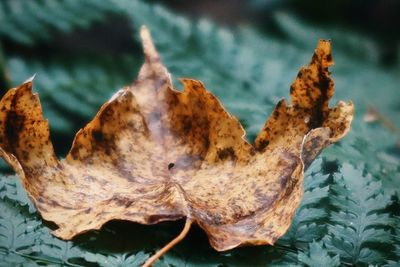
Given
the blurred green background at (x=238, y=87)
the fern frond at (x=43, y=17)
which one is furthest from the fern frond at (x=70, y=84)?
the fern frond at (x=43, y=17)

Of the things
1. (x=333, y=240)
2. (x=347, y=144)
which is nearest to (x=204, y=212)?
(x=333, y=240)

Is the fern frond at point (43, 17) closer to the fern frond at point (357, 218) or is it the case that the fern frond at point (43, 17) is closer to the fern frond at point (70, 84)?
the fern frond at point (70, 84)

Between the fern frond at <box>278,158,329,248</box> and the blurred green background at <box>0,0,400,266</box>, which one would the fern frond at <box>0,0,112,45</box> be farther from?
the fern frond at <box>278,158,329,248</box>

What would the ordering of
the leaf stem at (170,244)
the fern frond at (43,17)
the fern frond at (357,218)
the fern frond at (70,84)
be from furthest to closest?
1. the fern frond at (43,17)
2. the fern frond at (70,84)
3. the fern frond at (357,218)
4. the leaf stem at (170,244)

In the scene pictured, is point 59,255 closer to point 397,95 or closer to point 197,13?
point 397,95

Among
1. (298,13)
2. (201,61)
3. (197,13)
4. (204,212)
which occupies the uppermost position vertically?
(197,13)

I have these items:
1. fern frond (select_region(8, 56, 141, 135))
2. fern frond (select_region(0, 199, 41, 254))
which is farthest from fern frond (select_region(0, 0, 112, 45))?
fern frond (select_region(0, 199, 41, 254))
